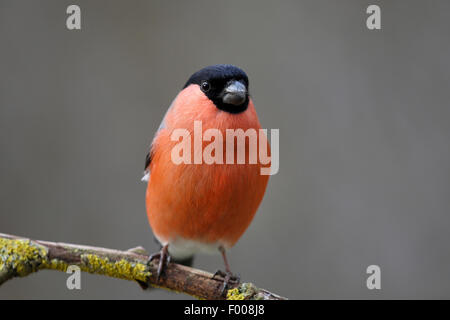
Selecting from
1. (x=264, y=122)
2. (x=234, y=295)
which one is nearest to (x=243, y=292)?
(x=234, y=295)

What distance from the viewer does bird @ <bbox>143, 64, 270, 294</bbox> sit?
246cm

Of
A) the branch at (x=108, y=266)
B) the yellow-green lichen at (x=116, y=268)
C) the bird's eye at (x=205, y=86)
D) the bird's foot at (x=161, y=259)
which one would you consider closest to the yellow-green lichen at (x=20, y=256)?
the branch at (x=108, y=266)

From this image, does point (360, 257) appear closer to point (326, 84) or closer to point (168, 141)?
point (326, 84)

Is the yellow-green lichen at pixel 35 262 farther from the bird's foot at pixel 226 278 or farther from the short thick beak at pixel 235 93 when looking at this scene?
the short thick beak at pixel 235 93

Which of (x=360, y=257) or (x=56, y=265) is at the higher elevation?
(x=56, y=265)

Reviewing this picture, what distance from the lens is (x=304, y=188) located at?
163 inches

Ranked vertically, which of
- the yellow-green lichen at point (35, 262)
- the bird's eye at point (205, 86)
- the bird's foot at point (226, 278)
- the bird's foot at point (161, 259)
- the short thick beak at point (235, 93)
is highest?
the bird's eye at point (205, 86)

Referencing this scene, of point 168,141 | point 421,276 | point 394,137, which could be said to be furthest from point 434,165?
point 168,141

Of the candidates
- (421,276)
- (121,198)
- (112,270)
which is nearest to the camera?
(112,270)

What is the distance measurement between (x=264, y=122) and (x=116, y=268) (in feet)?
6.59

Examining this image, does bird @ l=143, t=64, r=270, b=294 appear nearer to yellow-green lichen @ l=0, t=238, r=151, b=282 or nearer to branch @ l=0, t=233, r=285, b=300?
branch @ l=0, t=233, r=285, b=300

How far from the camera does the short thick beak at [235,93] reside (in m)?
2.39

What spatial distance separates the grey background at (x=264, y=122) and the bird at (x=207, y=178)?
135 centimetres

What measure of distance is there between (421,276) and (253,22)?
2.55 meters
